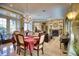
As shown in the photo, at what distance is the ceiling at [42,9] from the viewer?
3.08 m

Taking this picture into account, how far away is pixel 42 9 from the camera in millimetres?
3098

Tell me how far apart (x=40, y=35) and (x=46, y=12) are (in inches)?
19.4

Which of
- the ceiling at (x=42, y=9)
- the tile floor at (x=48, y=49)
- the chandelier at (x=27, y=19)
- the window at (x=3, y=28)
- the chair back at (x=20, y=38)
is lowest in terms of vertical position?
the tile floor at (x=48, y=49)

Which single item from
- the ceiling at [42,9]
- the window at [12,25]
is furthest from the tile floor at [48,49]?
the ceiling at [42,9]

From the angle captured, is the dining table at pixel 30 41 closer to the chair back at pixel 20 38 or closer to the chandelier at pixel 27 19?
the chair back at pixel 20 38

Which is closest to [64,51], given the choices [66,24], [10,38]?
[66,24]

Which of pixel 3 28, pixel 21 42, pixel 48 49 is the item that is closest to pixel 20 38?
pixel 21 42

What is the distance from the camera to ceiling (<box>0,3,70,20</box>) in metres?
3.08

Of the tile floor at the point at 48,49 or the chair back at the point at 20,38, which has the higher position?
the chair back at the point at 20,38

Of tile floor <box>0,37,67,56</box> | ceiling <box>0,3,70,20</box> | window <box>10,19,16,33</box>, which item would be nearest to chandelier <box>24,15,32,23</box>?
ceiling <box>0,3,70,20</box>

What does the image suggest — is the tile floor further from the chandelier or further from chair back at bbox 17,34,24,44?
the chandelier

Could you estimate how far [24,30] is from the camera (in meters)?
3.11

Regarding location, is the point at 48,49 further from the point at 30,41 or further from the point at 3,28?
the point at 3,28

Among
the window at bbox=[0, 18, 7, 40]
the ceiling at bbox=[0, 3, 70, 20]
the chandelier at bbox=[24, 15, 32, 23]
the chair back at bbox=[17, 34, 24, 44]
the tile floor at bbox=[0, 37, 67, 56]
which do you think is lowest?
the tile floor at bbox=[0, 37, 67, 56]
